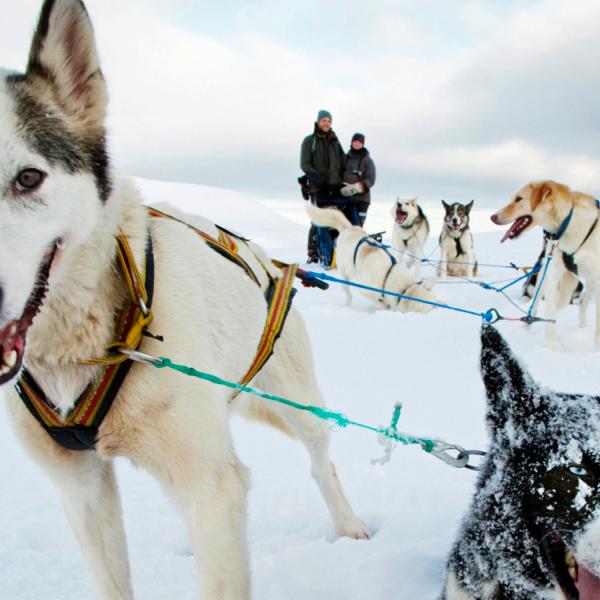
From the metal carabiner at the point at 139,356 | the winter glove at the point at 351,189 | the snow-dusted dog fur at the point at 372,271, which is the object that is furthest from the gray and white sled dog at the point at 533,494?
the winter glove at the point at 351,189

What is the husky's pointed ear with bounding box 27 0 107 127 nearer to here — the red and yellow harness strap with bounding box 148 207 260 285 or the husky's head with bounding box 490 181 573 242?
the red and yellow harness strap with bounding box 148 207 260 285

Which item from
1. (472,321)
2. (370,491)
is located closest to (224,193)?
(472,321)

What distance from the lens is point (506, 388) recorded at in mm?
1213

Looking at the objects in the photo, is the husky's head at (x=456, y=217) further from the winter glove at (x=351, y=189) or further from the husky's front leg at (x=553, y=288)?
the husky's front leg at (x=553, y=288)

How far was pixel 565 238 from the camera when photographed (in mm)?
4812

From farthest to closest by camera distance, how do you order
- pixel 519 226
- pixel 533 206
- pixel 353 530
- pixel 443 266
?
pixel 443 266, pixel 519 226, pixel 533 206, pixel 353 530

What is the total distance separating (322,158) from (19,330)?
900 centimetres

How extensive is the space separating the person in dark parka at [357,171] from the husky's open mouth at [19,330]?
888 cm

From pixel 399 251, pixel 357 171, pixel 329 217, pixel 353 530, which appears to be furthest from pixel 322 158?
pixel 353 530

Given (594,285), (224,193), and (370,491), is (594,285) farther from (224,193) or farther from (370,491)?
(224,193)

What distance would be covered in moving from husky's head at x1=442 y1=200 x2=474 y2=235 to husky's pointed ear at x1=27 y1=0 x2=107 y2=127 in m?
9.59

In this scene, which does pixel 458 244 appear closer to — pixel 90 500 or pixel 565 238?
pixel 565 238

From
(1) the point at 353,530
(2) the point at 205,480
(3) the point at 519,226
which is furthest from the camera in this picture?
(3) the point at 519,226

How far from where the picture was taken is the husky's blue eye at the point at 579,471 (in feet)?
3.61
